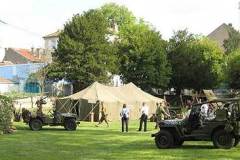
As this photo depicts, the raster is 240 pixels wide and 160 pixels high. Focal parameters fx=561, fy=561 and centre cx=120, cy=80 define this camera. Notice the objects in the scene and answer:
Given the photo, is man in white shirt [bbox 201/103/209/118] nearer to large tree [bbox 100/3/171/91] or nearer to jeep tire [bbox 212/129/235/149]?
jeep tire [bbox 212/129/235/149]

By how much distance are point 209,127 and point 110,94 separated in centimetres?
2862

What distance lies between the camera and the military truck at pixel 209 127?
800 inches

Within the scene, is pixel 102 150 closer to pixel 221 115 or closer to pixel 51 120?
pixel 221 115

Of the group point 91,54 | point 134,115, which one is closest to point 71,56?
point 91,54

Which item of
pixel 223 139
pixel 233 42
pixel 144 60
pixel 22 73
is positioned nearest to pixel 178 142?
pixel 223 139

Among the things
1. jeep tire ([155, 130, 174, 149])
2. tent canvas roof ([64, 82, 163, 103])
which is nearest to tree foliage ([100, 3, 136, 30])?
tent canvas roof ([64, 82, 163, 103])

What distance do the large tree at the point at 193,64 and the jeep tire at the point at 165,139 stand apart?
53.2m

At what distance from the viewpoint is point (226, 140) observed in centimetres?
2052

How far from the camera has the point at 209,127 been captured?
20.7 meters

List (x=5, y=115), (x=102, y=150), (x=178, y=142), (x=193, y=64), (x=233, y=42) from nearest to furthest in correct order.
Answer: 1. (x=102, y=150)
2. (x=178, y=142)
3. (x=5, y=115)
4. (x=193, y=64)
5. (x=233, y=42)

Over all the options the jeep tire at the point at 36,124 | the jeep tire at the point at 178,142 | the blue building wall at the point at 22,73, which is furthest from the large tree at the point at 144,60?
the jeep tire at the point at 178,142

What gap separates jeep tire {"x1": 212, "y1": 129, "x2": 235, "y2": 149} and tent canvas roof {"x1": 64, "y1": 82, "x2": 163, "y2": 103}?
1029 inches

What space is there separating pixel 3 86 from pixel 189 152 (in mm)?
60622

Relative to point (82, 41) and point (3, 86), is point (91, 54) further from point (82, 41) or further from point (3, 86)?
point (3, 86)
